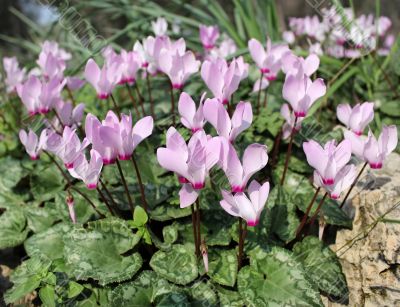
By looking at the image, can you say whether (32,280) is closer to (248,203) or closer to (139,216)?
(139,216)

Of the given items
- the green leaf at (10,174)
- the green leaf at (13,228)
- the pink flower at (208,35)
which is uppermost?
the pink flower at (208,35)

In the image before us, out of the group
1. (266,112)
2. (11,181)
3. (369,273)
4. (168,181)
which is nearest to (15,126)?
(11,181)

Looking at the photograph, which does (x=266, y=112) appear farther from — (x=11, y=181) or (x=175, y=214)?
(x=11, y=181)

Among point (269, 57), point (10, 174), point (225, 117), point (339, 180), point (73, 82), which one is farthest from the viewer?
point (10, 174)

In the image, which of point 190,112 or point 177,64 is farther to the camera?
point 177,64

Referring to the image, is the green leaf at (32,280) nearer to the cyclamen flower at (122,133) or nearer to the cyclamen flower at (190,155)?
the cyclamen flower at (122,133)

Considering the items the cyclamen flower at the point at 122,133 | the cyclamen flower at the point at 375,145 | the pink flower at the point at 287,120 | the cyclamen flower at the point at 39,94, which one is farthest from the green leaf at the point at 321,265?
the cyclamen flower at the point at 39,94

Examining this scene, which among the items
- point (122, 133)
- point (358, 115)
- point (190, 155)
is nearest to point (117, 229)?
point (122, 133)
